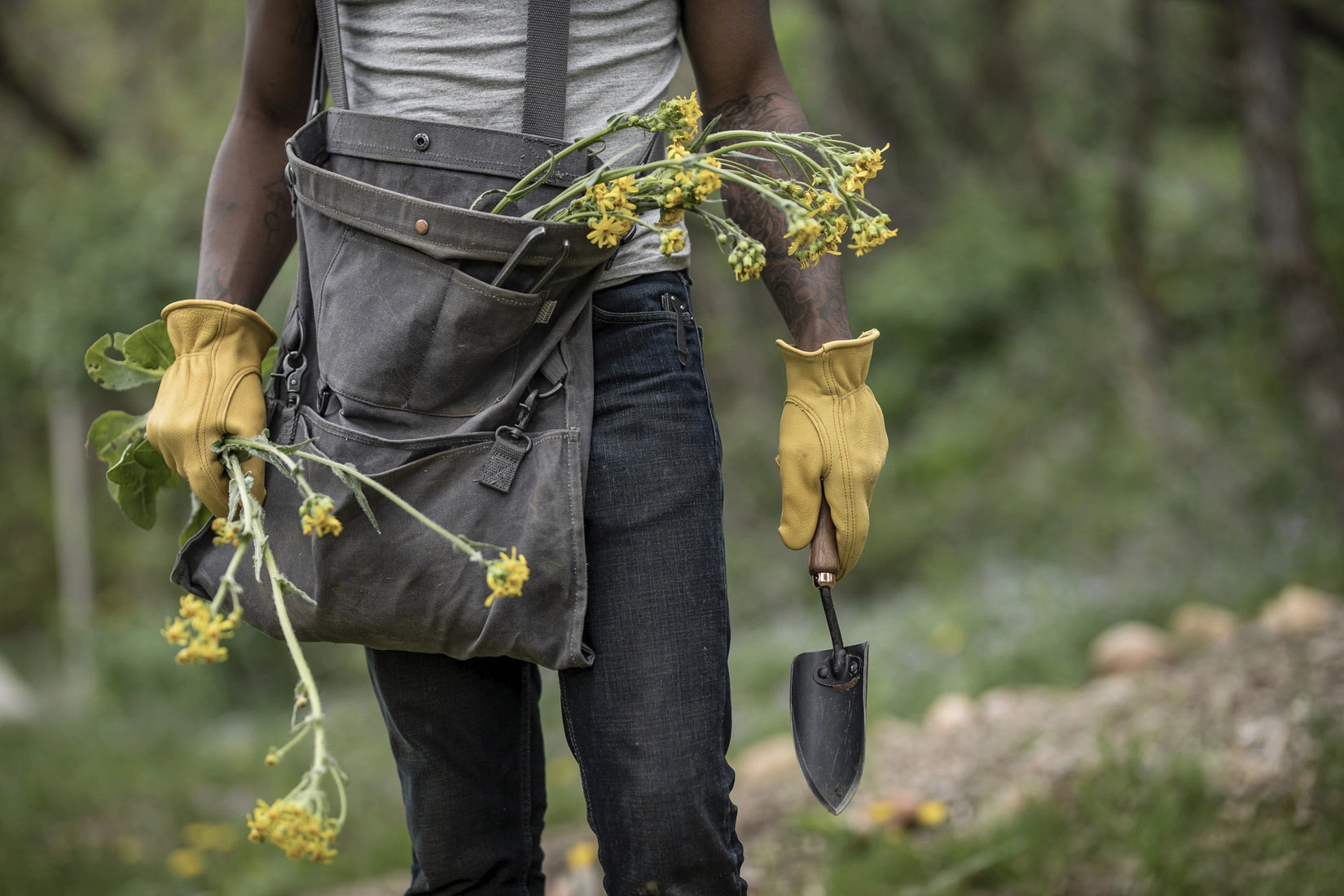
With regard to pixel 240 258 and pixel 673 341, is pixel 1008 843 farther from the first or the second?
pixel 240 258

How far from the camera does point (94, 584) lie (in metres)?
10.8

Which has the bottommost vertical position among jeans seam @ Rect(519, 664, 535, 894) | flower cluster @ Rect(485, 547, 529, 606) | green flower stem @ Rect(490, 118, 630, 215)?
jeans seam @ Rect(519, 664, 535, 894)

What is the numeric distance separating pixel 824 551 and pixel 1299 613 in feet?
9.88

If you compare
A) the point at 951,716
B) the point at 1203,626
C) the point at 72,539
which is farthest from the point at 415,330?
the point at 72,539

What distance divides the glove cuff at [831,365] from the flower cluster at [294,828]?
0.79 metres

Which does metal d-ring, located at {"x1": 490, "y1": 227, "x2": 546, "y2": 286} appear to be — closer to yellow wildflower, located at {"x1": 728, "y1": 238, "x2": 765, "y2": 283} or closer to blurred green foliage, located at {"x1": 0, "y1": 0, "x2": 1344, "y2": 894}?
yellow wildflower, located at {"x1": 728, "y1": 238, "x2": 765, "y2": 283}

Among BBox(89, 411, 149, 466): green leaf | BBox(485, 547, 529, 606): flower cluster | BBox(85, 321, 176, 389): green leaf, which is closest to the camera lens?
BBox(485, 547, 529, 606): flower cluster

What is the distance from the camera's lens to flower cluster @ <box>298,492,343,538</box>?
118cm

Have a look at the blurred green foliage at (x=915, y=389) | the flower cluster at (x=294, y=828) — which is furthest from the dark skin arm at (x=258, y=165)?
the blurred green foliage at (x=915, y=389)

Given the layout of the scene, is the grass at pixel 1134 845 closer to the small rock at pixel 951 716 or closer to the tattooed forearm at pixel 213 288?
the small rock at pixel 951 716

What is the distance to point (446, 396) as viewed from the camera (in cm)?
142

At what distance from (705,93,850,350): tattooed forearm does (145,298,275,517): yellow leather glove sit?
693mm

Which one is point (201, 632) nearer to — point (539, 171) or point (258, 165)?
point (539, 171)

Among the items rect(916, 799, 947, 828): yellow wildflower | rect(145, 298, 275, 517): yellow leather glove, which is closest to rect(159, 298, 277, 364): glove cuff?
rect(145, 298, 275, 517): yellow leather glove
